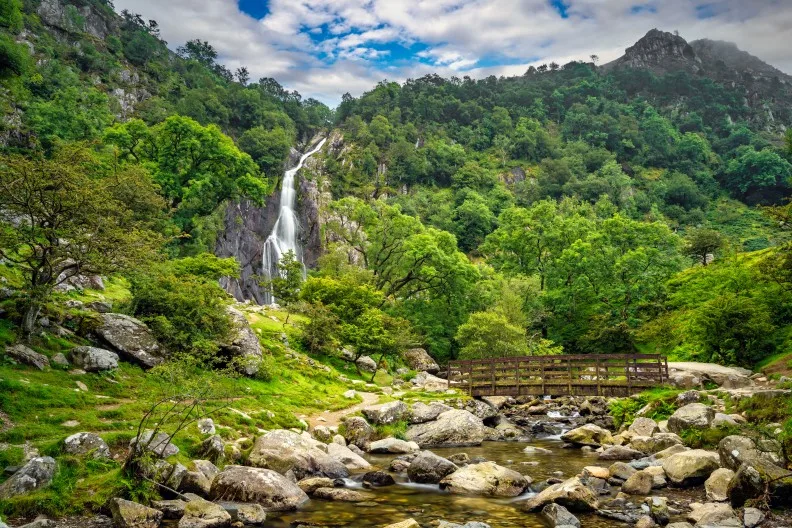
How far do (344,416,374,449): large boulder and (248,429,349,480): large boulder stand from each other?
3310 mm

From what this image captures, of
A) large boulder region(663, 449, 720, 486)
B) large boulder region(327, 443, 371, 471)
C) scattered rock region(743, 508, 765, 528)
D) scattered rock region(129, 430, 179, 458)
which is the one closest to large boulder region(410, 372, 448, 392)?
large boulder region(327, 443, 371, 471)

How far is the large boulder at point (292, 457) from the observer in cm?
1460

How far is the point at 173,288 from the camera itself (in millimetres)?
21688

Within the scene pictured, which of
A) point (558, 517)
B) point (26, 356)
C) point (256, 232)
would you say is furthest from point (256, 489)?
point (256, 232)

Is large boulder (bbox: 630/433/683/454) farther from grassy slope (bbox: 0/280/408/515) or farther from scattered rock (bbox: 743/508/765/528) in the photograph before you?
grassy slope (bbox: 0/280/408/515)

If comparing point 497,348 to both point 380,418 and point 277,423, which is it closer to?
point 380,418

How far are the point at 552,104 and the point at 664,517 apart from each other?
15840 centimetres

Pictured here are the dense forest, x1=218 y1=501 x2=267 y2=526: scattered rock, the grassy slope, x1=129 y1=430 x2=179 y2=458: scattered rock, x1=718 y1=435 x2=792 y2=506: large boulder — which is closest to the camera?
the grassy slope

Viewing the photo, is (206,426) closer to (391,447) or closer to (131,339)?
(131,339)

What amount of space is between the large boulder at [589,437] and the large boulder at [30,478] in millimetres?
18373

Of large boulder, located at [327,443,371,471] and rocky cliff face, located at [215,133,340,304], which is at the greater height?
rocky cliff face, located at [215,133,340,304]

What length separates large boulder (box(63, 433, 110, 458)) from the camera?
11.5 m

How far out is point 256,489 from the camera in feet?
40.6

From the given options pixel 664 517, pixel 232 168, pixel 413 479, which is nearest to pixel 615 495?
pixel 664 517
